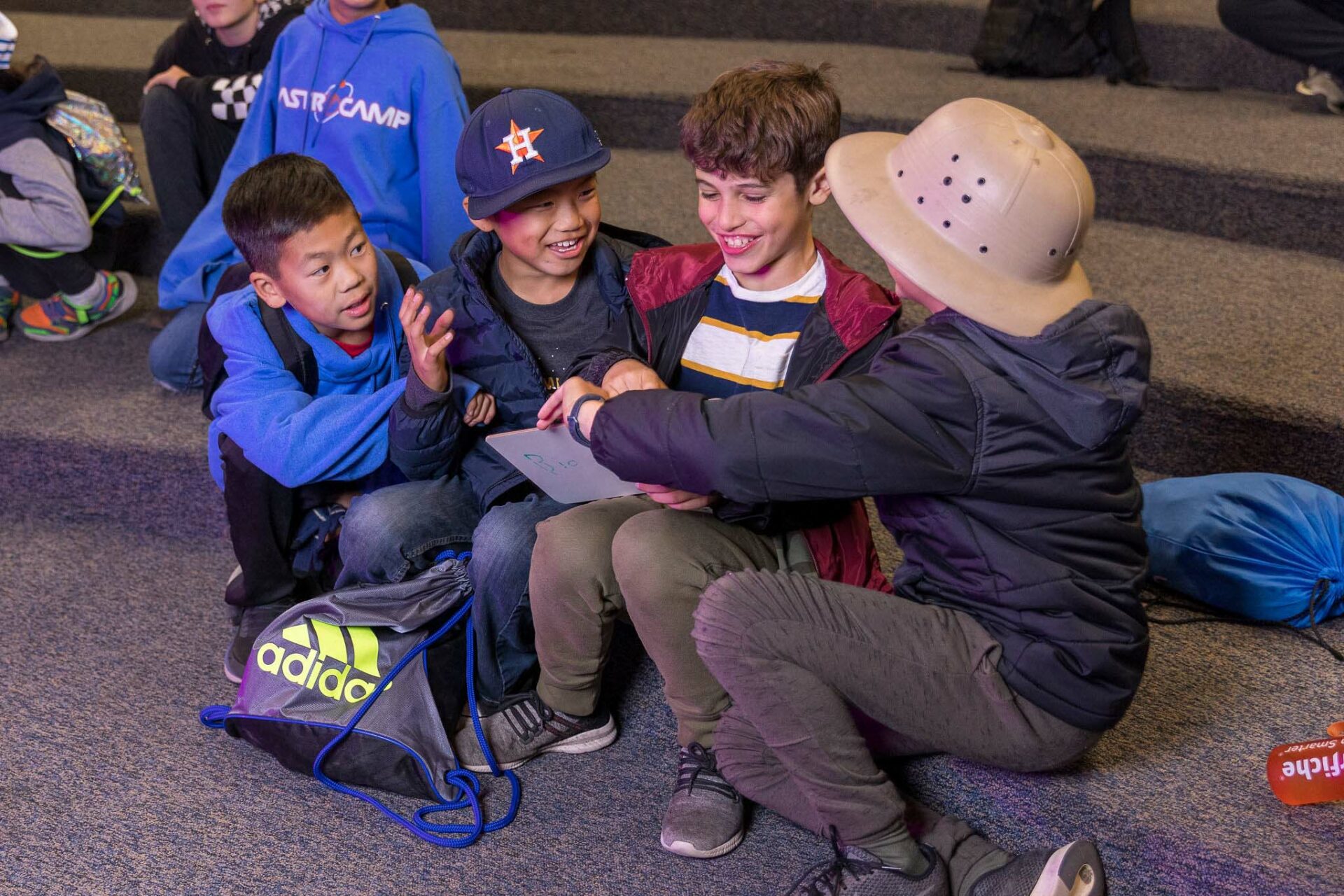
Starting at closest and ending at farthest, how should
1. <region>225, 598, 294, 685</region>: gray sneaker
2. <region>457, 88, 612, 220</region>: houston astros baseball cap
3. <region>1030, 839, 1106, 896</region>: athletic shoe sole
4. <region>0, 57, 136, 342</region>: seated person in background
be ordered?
<region>1030, 839, 1106, 896</region>: athletic shoe sole → <region>457, 88, 612, 220</region>: houston astros baseball cap → <region>225, 598, 294, 685</region>: gray sneaker → <region>0, 57, 136, 342</region>: seated person in background

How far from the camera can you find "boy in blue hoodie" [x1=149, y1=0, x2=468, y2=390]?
7.07ft

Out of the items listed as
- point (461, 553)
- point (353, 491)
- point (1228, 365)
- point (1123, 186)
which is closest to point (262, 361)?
point (353, 491)

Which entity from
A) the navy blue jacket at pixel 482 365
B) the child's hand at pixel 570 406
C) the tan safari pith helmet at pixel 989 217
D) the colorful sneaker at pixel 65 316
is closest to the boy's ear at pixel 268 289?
the navy blue jacket at pixel 482 365

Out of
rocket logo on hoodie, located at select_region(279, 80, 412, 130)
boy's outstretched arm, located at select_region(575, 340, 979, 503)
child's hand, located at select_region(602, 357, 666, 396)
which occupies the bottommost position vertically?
rocket logo on hoodie, located at select_region(279, 80, 412, 130)

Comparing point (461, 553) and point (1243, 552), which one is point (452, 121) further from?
point (1243, 552)

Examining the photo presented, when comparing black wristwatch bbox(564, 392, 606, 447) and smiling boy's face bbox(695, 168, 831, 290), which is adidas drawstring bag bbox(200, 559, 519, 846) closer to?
black wristwatch bbox(564, 392, 606, 447)

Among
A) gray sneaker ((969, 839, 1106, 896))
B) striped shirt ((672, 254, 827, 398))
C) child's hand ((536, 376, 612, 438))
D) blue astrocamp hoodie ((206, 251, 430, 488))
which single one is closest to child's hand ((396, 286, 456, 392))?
blue astrocamp hoodie ((206, 251, 430, 488))

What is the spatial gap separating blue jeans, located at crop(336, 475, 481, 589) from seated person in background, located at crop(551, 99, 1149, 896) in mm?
416

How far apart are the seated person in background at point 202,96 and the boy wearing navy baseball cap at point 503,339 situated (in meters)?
1.15

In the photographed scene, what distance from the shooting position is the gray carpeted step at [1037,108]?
2.60 metres

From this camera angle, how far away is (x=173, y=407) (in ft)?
7.73

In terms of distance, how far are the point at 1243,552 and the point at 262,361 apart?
4.88 ft

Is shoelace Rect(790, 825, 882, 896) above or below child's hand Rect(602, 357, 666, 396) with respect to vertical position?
below

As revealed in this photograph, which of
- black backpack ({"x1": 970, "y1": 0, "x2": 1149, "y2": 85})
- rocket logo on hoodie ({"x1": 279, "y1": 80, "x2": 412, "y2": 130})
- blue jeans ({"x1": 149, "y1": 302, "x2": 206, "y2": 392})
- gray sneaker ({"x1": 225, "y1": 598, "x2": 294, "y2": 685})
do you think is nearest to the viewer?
gray sneaker ({"x1": 225, "y1": 598, "x2": 294, "y2": 685})
